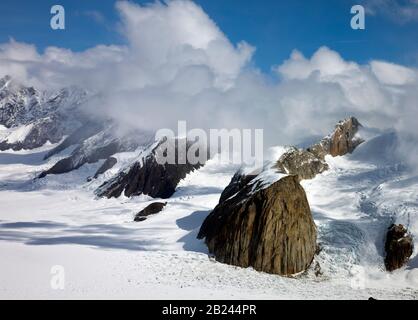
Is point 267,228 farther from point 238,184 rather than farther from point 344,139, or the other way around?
point 344,139

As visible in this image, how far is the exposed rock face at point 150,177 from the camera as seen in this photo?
83938mm

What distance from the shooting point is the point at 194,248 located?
42781mm

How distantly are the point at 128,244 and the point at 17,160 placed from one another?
552ft

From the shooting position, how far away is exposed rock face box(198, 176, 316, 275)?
38.1 m

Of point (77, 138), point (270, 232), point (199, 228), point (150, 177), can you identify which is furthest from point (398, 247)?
point (77, 138)

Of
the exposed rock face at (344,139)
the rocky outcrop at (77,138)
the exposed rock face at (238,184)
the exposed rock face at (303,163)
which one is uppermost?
the rocky outcrop at (77,138)

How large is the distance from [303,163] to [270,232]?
29.5 meters

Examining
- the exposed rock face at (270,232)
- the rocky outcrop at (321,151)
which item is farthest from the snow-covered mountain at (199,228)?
the exposed rock face at (270,232)

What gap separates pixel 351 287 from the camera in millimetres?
35375

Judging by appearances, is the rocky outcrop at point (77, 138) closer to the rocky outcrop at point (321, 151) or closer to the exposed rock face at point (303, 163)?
the rocky outcrop at point (321, 151)

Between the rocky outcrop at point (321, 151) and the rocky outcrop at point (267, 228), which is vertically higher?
the rocky outcrop at point (321, 151)

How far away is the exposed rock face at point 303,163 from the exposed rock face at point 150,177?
82.3ft
